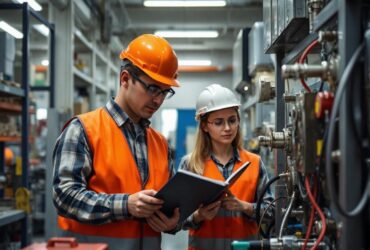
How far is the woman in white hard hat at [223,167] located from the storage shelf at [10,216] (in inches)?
47.5

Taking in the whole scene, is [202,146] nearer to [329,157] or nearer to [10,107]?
[329,157]

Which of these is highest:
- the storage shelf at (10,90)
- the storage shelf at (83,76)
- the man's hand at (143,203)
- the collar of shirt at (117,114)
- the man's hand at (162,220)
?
the storage shelf at (83,76)

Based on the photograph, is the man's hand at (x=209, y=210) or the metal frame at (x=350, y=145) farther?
the man's hand at (x=209, y=210)

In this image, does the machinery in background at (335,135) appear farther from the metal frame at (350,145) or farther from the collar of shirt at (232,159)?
the collar of shirt at (232,159)

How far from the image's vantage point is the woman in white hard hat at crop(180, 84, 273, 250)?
6.55 feet

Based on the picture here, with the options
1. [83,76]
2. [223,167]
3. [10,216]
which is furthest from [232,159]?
[83,76]

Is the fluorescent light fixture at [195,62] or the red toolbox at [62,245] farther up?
the fluorescent light fixture at [195,62]

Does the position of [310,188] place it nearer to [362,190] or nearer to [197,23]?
[362,190]

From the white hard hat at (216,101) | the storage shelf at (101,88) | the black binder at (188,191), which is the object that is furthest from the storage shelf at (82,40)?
the black binder at (188,191)

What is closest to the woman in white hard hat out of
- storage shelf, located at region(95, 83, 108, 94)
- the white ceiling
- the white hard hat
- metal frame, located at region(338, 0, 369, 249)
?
the white hard hat

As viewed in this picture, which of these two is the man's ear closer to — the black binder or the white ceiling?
the black binder

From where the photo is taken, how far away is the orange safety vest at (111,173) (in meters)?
1.56

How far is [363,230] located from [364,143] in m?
0.20

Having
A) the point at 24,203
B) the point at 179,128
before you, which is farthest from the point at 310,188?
the point at 179,128
